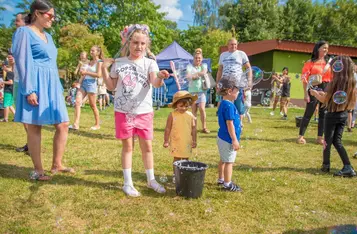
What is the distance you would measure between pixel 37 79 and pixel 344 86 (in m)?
4.29

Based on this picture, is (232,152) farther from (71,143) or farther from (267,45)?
(267,45)

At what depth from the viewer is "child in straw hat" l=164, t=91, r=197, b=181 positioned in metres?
3.89

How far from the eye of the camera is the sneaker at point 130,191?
3.42 metres

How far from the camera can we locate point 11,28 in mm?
34844

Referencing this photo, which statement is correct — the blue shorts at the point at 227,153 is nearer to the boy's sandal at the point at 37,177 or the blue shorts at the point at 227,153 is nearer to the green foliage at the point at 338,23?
the boy's sandal at the point at 37,177

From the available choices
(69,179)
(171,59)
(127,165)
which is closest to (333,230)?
(127,165)

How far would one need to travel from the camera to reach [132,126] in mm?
3461

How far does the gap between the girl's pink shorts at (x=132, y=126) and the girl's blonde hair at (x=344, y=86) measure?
9.52 ft

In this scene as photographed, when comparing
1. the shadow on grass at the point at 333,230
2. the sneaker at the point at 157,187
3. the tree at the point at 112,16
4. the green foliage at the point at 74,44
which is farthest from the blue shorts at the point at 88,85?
the tree at the point at 112,16

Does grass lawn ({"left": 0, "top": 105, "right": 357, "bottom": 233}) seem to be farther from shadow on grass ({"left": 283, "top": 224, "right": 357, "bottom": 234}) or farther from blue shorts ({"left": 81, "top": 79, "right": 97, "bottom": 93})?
blue shorts ({"left": 81, "top": 79, "right": 97, "bottom": 93})

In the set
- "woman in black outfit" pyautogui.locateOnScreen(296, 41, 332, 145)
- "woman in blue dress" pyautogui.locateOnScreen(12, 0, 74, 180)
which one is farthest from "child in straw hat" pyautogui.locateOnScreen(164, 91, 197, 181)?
"woman in black outfit" pyautogui.locateOnScreen(296, 41, 332, 145)

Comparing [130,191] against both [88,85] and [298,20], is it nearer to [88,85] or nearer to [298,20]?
[88,85]

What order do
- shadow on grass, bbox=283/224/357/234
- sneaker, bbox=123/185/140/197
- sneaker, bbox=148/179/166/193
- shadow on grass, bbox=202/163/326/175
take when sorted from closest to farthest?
1. shadow on grass, bbox=283/224/357/234
2. sneaker, bbox=123/185/140/197
3. sneaker, bbox=148/179/166/193
4. shadow on grass, bbox=202/163/326/175

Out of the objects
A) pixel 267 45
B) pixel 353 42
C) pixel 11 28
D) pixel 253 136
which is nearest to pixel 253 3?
pixel 353 42
